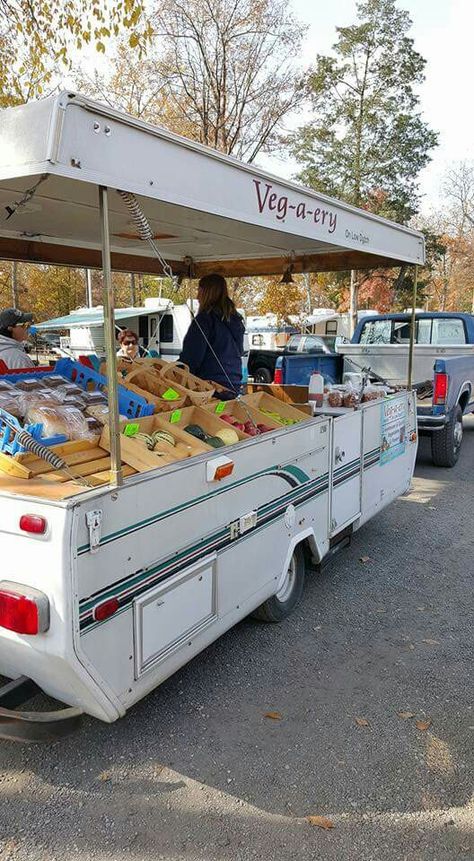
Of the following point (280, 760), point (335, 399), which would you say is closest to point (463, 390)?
point (335, 399)

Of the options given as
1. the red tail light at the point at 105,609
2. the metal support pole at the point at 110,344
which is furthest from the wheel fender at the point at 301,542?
the metal support pole at the point at 110,344

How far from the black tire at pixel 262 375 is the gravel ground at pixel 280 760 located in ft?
39.3

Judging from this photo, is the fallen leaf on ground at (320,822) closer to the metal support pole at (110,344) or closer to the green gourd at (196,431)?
the metal support pole at (110,344)

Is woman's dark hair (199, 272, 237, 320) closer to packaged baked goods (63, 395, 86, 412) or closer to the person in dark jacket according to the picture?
the person in dark jacket

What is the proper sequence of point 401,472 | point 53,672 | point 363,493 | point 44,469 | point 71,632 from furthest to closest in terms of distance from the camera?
point 401,472, point 363,493, point 44,469, point 53,672, point 71,632

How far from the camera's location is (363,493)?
4.78m

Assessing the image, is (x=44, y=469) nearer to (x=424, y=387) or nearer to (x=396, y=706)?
(x=396, y=706)

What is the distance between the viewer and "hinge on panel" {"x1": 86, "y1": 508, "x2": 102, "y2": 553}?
2180 millimetres

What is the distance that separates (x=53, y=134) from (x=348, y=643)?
10.3 feet

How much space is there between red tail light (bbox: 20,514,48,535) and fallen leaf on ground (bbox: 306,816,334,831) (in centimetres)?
152

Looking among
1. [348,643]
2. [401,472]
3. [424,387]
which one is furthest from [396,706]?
[424,387]

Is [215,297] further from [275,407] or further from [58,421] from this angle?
[58,421]

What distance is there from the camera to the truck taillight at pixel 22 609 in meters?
2.15

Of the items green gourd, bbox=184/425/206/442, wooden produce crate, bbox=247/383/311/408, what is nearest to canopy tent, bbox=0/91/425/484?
green gourd, bbox=184/425/206/442
